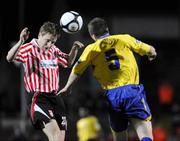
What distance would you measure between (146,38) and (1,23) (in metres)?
7.17

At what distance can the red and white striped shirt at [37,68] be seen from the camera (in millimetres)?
8992

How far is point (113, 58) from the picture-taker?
8867 millimetres

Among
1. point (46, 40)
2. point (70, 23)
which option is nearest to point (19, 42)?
point (46, 40)

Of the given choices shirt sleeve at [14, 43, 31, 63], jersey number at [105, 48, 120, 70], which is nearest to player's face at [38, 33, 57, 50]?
Answer: shirt sleeve at [14, 43, 31, 63]

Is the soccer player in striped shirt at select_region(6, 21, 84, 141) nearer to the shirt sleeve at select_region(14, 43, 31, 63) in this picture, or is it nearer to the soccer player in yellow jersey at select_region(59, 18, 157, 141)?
the shirt sleeve at select_region(14, 43, 31, 63)

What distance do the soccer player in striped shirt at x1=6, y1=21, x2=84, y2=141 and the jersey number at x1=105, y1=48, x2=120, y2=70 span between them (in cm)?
80

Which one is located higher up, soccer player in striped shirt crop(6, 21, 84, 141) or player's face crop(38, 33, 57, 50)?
player's face crop(38, 33, 57, 50)

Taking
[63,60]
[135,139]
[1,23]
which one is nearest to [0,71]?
[1,23]

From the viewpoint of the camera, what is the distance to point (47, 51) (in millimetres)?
9156

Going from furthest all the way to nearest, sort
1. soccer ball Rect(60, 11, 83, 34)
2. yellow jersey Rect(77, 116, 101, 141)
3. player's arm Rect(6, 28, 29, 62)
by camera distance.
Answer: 1. yellow jersey Rect(77, 116, 101, 141)
2. soccer ball Rect(60, 11, 83, 34)
3. player's arm Rect(6, 28, 29, 62)

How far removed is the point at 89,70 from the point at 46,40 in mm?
17789

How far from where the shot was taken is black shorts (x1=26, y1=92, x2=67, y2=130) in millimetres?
8883

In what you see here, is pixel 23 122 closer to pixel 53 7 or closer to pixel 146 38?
pixel 53 7

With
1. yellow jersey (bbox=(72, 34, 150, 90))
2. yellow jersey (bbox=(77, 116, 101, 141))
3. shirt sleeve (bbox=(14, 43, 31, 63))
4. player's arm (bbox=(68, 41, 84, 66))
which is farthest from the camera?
yellow jersey (bbox=(77, 116, 101, 141))
